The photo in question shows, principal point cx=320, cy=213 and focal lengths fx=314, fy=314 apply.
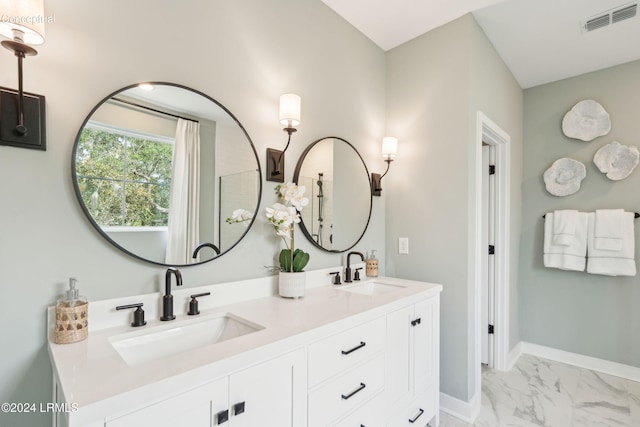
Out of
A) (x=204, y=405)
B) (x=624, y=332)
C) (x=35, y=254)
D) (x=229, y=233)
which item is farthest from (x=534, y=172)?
(x=35, y=254)

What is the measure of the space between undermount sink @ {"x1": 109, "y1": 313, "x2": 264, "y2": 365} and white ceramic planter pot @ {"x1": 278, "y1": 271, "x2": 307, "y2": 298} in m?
0.37

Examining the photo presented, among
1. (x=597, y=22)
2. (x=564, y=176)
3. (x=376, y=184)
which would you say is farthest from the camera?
(x=564, y=176)

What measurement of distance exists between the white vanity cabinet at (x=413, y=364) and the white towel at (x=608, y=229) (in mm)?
1836

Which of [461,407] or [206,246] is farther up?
[206,246]

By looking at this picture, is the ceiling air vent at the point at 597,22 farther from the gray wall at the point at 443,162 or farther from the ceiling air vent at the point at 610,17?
the gray wall at the point at 443,162

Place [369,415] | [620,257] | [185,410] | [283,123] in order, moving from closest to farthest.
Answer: [185,410]
[369,415]
[283,123]
[620,257]

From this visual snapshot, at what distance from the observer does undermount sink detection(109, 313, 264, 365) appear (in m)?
1.08

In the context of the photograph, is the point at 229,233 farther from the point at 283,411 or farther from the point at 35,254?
the point at 283,411

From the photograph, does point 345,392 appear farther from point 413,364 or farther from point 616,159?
point 616,159

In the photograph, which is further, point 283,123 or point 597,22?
point 597,22

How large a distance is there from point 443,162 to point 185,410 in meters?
2.08

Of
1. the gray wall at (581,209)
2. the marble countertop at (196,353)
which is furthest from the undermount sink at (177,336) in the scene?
the gray wall at (581,209)

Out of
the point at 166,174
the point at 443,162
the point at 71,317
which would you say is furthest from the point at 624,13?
the point at 71,317

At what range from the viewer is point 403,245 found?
8.07 ft
